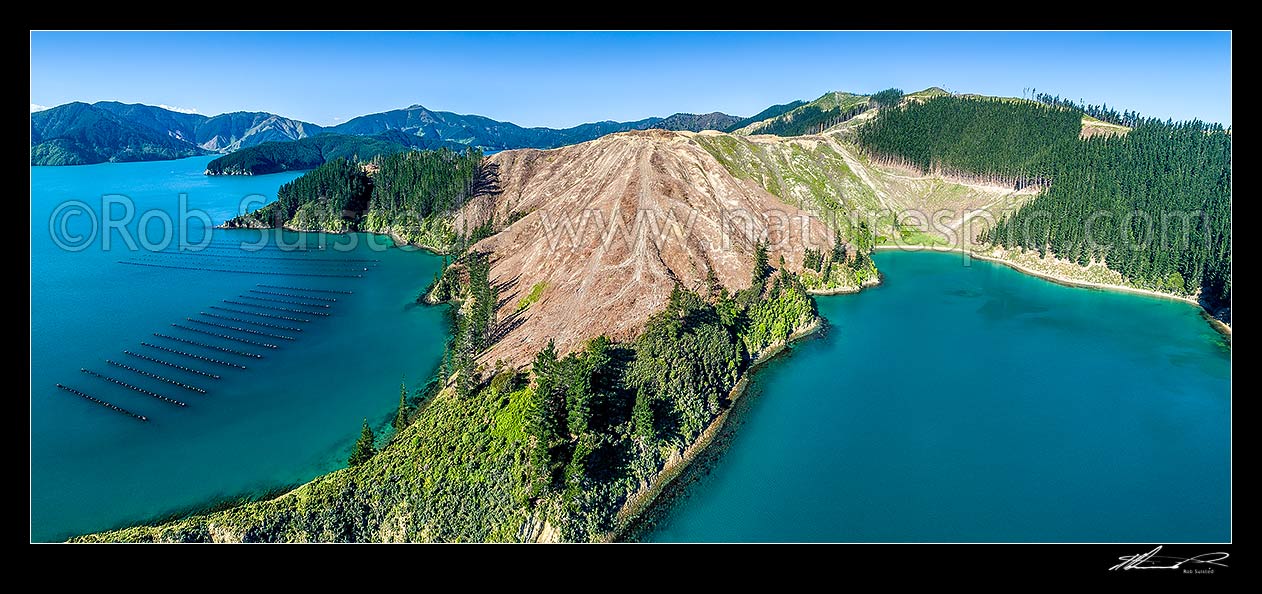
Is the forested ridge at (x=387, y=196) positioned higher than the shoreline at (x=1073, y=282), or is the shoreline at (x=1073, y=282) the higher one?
the forested ridge at (x=387, y=196)

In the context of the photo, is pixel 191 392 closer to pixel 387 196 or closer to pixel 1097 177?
pixel 387 196

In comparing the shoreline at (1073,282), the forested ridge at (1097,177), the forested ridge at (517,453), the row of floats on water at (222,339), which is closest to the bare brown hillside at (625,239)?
the forested ridge at (517,453)

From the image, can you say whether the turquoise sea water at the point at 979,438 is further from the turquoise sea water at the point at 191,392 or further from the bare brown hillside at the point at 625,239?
the turquoise sea water at the point at 191,392

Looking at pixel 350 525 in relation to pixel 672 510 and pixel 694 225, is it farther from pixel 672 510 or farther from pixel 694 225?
pixel 694 225
